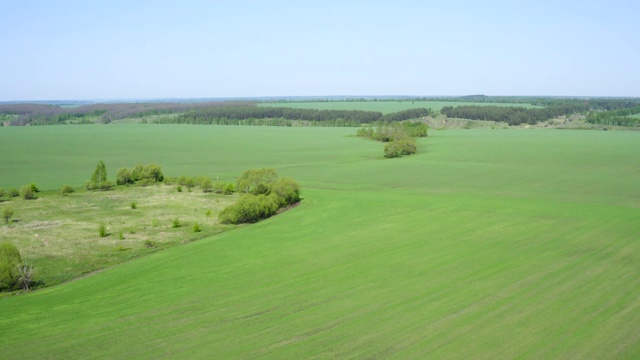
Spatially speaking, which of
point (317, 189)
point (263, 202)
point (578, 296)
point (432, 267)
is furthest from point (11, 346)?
point (317, 189)

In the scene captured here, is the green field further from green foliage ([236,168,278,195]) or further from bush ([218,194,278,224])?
green foliage ([236,168,278,195])

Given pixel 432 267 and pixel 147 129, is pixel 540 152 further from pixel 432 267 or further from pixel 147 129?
pixel 147 129

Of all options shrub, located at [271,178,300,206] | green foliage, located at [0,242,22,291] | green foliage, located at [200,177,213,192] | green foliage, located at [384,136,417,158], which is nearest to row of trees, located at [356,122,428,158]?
green foliage, located at [384,136,417,158]

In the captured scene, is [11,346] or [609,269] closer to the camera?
[11,346]

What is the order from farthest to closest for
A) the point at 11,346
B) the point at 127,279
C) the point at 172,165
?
the point at 172,165 → the point at 127,279 → the point at 11,346


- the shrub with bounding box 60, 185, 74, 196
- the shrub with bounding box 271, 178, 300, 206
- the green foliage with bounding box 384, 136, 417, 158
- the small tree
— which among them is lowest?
the small tree

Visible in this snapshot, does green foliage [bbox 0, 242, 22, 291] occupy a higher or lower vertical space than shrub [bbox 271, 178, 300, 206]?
lower
